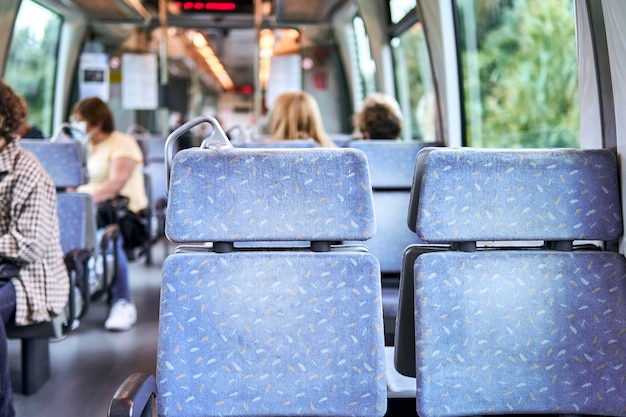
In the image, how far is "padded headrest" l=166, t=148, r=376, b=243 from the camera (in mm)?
1780

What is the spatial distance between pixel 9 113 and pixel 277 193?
1813mm

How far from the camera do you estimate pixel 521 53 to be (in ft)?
15.4

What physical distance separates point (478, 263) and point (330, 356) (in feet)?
1.43

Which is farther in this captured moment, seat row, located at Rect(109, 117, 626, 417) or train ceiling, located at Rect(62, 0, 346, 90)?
train ceiling, located at Rect(62, 0, 346, 90)

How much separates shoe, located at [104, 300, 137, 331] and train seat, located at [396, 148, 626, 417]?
129 inches

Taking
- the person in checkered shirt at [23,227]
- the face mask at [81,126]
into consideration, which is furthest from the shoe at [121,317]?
the person in checkered shirt at [23,227]

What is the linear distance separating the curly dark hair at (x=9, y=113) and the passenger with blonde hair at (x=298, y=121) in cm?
162

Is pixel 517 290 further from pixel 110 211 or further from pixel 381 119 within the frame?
pixel 110 211

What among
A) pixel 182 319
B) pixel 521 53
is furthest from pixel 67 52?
pixel 182 319

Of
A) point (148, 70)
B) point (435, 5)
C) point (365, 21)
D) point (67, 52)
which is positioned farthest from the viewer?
point (148, 70)

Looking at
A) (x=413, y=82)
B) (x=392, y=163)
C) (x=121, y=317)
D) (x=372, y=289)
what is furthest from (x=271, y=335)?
(x=413, y=82)

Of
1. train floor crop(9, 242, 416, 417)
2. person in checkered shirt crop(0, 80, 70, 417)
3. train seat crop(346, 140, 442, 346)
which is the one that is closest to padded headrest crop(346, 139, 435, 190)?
train seat crop(346, 140, 442, 346)

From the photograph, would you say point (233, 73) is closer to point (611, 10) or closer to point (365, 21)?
Result: point (365, 21)

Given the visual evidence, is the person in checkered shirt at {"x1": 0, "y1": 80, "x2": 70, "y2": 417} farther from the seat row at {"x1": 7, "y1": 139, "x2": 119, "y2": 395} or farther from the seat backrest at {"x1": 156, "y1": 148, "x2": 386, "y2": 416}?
the seat backrest at {"x1": 156, "y1": 148, "x2": 386, "y2": 416}
